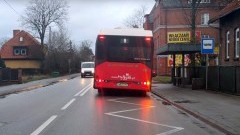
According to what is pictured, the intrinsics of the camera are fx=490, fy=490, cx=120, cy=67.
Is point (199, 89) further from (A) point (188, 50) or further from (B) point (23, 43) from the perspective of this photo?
(B) point (23, 43)

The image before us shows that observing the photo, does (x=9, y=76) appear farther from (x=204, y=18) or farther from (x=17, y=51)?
(x=17, y=51)

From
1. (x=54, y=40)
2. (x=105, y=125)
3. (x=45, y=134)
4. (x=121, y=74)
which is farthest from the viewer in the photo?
(x=54, y=40)

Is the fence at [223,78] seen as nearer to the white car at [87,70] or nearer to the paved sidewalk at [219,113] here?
the paved sidewalk at [219,113]

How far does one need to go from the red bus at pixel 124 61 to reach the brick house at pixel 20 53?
236 feet

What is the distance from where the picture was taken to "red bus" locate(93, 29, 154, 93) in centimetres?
2397

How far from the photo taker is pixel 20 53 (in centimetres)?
9975

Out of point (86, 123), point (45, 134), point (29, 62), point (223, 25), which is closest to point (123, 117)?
point (86, 123)

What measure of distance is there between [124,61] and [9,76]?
22.3m

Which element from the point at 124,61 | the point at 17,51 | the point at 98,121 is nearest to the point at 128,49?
the point at 124,61

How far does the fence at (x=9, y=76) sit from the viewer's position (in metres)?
42.6

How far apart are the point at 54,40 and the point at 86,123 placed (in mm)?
73891

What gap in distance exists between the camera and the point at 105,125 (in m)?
12.8

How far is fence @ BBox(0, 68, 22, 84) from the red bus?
19567mm

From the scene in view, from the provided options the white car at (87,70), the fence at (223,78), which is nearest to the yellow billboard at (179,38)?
the fence at (223,78)
